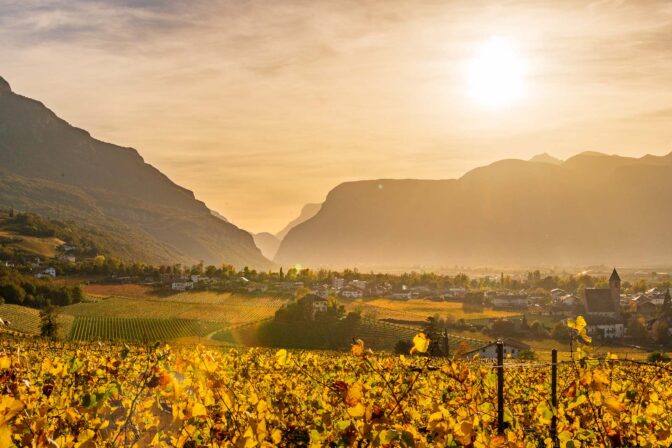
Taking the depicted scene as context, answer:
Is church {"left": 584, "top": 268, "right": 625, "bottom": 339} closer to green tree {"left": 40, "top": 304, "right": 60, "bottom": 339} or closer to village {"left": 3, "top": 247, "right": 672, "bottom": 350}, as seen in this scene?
village {"left": 3, "top": 247, "right": 672, "bottom": 350}

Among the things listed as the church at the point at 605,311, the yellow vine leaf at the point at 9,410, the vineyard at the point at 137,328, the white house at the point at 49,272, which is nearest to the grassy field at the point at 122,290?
the white house at the point at 49,272

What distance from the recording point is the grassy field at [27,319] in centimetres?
6381

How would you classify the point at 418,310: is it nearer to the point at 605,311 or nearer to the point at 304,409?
the point at 605,311

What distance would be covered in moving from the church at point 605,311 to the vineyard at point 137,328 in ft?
163

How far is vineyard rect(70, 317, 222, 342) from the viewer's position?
226 feet

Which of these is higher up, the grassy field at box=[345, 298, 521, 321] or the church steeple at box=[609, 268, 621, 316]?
the church steeple at box=[609, 268, 621, 316]

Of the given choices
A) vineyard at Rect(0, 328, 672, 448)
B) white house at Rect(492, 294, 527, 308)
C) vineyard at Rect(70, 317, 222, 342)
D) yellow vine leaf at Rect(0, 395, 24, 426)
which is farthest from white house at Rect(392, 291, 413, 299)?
yellow vine leaf at Rect(0, 395, 24, 426)

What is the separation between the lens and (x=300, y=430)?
8.34 m

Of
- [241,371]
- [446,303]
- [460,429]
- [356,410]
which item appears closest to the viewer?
[356,410]

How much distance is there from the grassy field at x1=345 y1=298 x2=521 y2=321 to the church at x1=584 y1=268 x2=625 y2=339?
11177 mm

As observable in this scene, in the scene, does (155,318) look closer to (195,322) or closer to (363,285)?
(195,322)

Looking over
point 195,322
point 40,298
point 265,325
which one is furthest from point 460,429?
point 40,298

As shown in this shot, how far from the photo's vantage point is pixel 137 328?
244 feet

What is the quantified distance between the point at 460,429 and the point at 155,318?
81.3 metres
